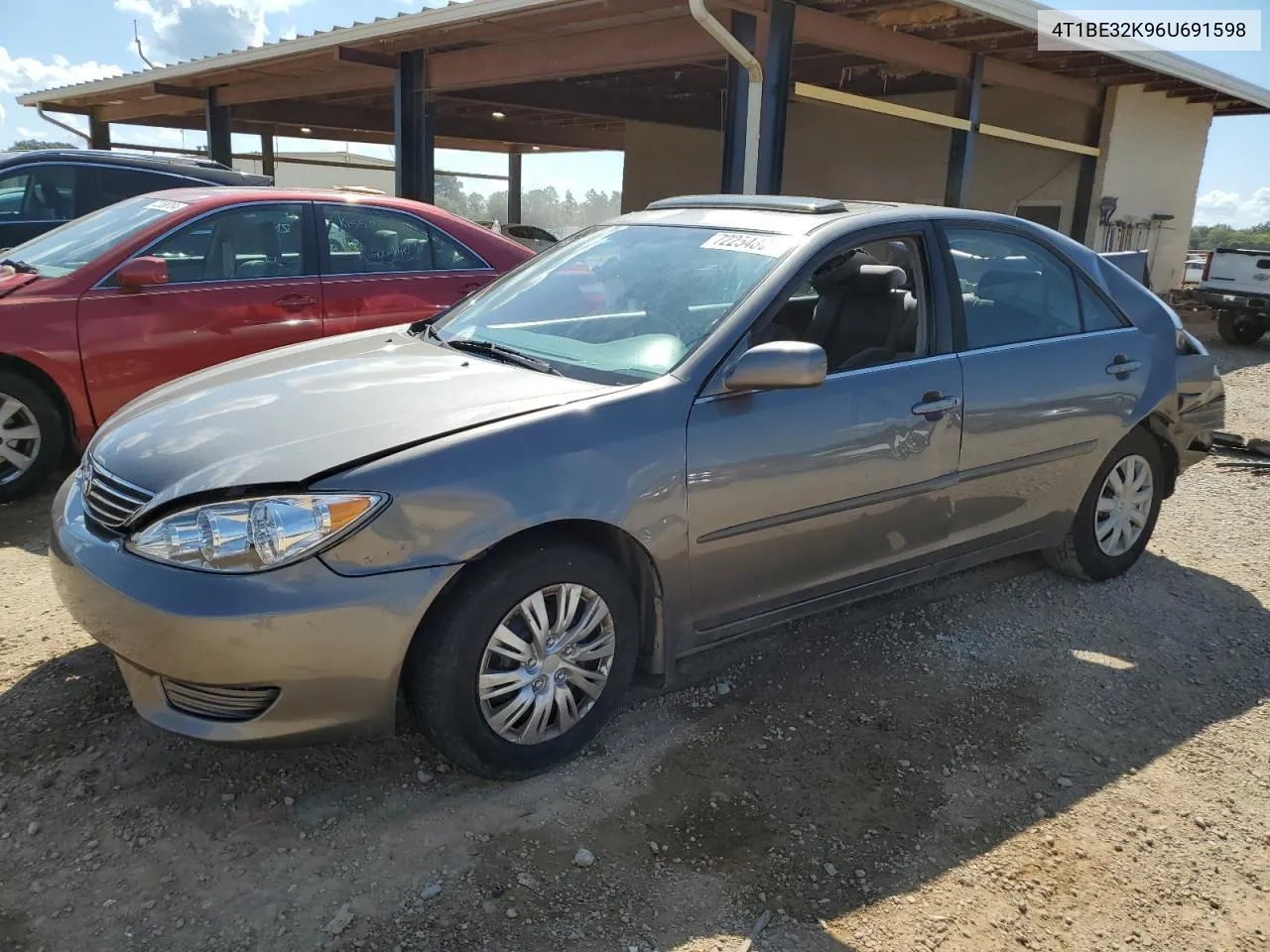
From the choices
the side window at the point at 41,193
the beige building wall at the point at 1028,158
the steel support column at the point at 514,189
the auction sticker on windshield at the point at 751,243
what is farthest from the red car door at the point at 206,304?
the steel support column at the point at 514,189

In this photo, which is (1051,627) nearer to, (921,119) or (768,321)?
(768,321)

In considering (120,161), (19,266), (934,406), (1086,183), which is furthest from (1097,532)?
(1086,183)

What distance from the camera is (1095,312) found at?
4.14m

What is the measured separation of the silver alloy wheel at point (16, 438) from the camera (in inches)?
189

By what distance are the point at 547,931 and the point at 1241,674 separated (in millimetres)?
2901

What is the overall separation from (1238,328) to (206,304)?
14.1 meters

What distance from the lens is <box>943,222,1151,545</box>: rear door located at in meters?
3.63

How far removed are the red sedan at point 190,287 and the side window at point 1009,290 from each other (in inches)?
127

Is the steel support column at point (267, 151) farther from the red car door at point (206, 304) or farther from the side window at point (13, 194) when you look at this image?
the red car door at point (206, 304)

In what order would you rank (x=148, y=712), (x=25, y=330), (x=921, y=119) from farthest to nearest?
1. (x=921, y=119)
2. (x=25, y=330)
3. (x=148, y=712)

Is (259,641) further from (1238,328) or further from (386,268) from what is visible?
(1238,328)

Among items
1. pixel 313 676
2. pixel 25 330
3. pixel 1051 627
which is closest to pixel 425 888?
pixel 313 676

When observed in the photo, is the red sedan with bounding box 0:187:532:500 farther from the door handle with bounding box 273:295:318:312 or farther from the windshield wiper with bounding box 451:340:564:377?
the windshield wiper with bounding box 451:340:564:377

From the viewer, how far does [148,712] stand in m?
2.52
